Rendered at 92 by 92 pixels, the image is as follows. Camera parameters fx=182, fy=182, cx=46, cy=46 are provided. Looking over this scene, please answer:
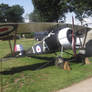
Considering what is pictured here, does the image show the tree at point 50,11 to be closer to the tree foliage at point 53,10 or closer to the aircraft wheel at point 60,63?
the tree foliage at point 53,10

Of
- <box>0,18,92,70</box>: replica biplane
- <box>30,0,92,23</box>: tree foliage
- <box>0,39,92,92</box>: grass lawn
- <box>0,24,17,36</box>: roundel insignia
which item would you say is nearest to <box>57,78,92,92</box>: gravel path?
<box>0,39,92,92</box>: grass lawn

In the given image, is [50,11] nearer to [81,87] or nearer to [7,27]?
[7,27]

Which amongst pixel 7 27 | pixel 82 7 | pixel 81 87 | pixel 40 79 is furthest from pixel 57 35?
pixel 82 7

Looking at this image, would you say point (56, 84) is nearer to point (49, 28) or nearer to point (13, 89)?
point (13, 89)

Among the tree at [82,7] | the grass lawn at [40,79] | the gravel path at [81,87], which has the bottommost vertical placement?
the gravel path at [81,87]

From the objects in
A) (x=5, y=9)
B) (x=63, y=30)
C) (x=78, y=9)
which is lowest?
(x=63, y=30)

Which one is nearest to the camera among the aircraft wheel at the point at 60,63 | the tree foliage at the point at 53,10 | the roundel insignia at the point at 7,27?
the roundel insignia at the point at 7,27

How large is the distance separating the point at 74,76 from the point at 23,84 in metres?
1.75

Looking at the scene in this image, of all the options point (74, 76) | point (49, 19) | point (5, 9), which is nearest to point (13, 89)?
point (74, 76)

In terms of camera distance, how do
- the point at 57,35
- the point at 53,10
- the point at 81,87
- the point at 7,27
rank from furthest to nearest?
the point at 53,10, the point at 57,35, the point at 7,27, the point at 81,87

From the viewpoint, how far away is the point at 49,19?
31.5m

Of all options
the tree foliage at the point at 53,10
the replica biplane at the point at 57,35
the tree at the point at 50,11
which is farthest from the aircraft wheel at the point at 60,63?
the tree at the point at 50,11

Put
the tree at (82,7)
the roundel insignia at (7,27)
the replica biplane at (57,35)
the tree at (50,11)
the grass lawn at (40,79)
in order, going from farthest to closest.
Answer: the tree at (50,11) < the tree at (82,7) < the replica biplane at (57,35) < the roundel insignia at (7,27) < the grass lawn at (40,79)

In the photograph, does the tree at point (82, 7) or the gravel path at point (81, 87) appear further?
the tree at point (82, 7)
